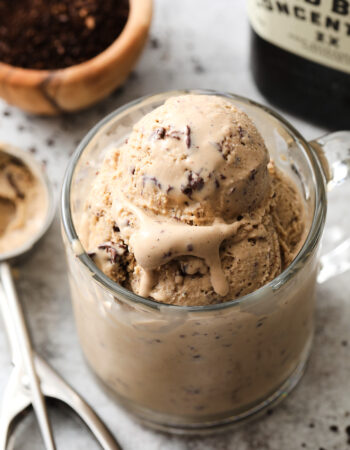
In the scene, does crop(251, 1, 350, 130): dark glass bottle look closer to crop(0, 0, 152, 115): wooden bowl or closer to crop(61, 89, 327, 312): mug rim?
crop(0, 0, 152, 115): wooden bowl

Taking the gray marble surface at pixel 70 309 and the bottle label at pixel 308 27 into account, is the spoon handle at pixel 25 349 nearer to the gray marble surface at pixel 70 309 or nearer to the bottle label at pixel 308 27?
the gray marble surface at pixel 70 309

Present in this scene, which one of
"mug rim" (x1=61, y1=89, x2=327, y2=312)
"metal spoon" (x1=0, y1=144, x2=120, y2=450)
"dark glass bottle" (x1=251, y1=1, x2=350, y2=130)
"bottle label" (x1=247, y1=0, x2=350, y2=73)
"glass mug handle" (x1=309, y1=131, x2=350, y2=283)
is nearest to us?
"mug rim" (x1=61, y1=89, x2=327, y2=312)

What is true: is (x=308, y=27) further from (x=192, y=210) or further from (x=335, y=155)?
(x=192, y=210)

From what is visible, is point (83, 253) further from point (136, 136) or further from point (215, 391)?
point (215, 391)

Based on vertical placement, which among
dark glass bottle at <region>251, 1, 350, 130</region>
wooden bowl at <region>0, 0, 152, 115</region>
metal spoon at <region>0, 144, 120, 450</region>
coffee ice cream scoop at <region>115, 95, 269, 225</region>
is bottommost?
metal spoon at <region>0, 144, 120, 450</region>

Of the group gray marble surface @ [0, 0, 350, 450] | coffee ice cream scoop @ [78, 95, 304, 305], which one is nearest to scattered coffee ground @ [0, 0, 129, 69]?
gray marble surface @ [0, 0, 350, 450]

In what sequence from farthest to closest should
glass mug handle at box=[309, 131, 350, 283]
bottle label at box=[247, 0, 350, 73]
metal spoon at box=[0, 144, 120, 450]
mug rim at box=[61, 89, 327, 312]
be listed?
bottle label at box=[247, 0, 350, 73]
metal spoon at box=[0, 144, 120, 450]
glass mug handle at box=[309, 131, 350, 283]
mug rim at box=[61, 89, 327, 312]
